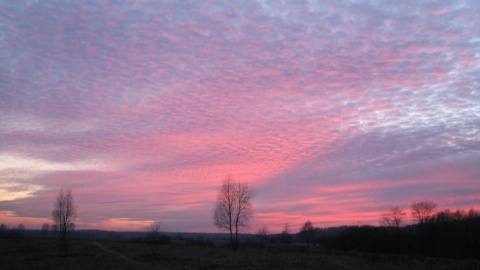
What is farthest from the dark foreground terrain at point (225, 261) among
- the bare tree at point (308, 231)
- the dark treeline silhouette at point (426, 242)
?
the bare tree at point (308, 231)

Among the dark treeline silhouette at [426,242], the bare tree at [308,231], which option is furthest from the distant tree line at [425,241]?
the bare tree at [308,231]

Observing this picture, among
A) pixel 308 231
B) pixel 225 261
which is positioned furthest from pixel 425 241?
pixel 308 231

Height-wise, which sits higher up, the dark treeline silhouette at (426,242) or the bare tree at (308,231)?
the dark treeline silhouette at (426,242)

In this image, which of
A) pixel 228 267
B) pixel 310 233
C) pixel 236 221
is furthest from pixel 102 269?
pixel 310 233

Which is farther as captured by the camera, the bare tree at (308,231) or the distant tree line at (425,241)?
the bare tree at (308,231)

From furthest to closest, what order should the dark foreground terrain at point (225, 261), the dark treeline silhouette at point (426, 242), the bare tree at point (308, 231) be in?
the bare tree at point (308, 231), the dark treeline silhouette at point (426, 242), the dark foreground terrain at point (225, 261)

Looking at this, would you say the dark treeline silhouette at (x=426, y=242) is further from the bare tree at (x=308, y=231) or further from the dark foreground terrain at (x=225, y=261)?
the bare tree at (x=308, y=231)

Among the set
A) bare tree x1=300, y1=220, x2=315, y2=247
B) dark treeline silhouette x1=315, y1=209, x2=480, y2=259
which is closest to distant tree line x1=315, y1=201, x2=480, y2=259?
dark treeline silhouette x1=315, y1=209, x2=480, y2=259

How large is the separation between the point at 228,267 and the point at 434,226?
64432 millimetres

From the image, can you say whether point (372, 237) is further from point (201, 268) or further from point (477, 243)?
point (201, 268)

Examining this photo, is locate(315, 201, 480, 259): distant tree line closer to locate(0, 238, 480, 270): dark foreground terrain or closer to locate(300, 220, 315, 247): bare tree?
locate(0, 238, 480, 270): dark foreground terrain

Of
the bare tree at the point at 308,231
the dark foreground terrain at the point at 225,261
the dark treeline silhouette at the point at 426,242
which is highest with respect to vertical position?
the dark foreground terrain at the point at 225,261

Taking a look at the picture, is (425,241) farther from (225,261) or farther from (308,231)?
(308,231)

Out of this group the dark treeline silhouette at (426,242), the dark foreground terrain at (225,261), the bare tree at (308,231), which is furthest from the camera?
the bare tree at (308,231)
